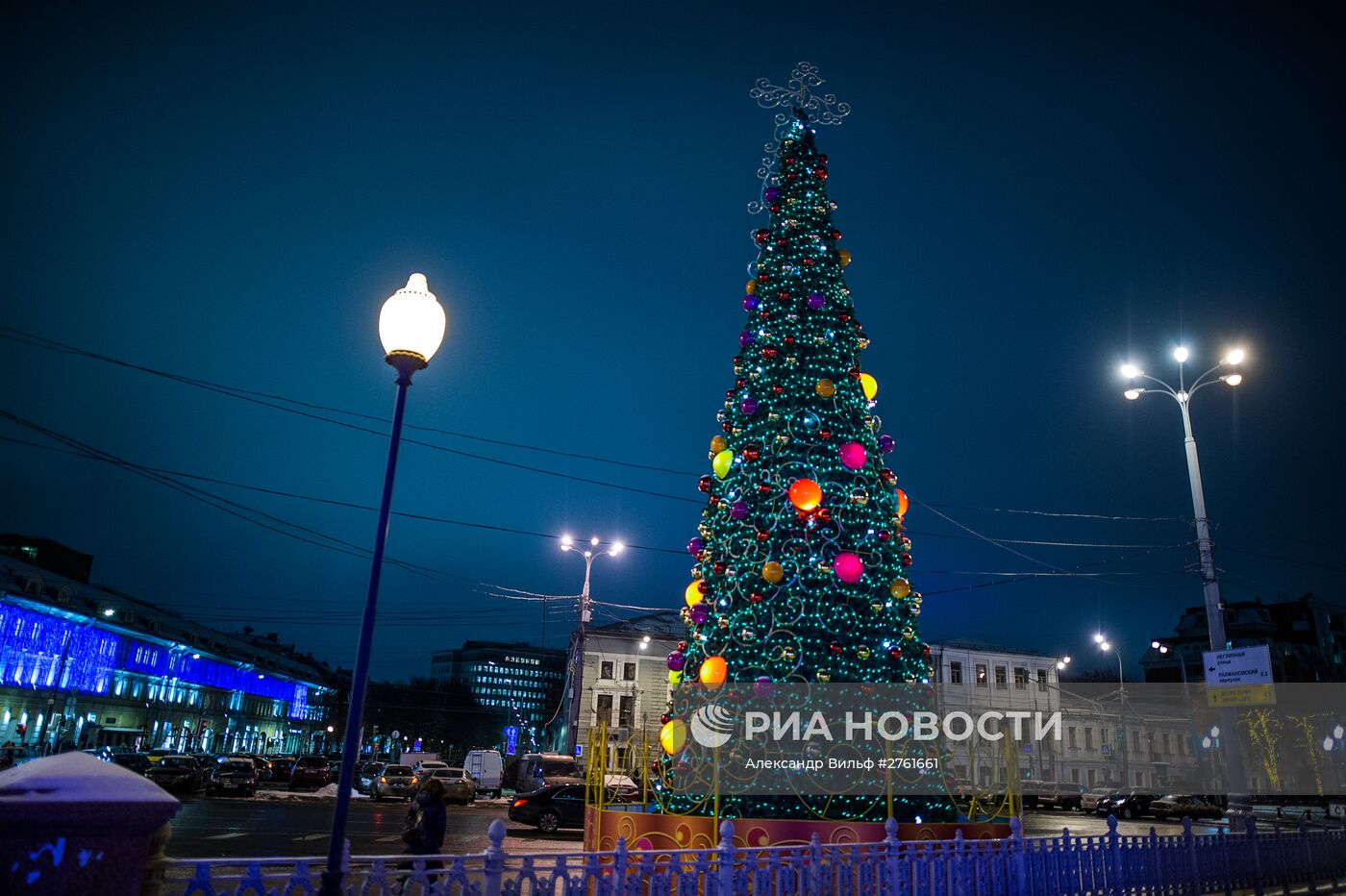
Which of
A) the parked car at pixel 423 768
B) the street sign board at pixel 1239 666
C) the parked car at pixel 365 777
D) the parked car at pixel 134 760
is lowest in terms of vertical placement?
the parked car at pixel 365 777

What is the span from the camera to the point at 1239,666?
14.5 meters

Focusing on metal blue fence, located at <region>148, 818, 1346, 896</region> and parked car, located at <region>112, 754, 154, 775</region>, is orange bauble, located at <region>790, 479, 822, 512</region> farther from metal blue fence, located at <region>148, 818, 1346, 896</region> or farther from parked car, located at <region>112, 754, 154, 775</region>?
parked car, located at <region>112, 754, 154, 775</region>

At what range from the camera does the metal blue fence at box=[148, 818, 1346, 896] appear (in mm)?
6426

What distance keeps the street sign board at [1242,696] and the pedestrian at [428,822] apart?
13.2 m

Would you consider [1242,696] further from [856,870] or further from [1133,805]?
[1133,805]

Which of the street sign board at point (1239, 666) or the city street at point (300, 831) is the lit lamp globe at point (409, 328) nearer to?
the city street at point (300, 831)

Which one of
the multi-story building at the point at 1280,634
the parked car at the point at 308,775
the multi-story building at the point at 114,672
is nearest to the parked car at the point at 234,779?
the parked car at the point at 308,775

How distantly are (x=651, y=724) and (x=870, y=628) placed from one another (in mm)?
46193

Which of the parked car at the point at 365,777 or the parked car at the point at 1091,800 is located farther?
the parked car at the point at 1091,800

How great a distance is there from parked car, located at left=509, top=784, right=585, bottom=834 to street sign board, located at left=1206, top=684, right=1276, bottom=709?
628 inches

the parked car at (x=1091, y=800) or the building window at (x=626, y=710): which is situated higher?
the building window at (x=626, y=710)

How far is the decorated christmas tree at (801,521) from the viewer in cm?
1249

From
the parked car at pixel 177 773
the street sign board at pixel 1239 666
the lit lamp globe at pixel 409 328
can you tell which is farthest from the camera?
the parked car at pixel 177 773

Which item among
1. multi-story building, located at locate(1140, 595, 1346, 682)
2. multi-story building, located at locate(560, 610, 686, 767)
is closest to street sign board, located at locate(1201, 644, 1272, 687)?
multi-story building, located at locate(560, 610, 686, 767)
